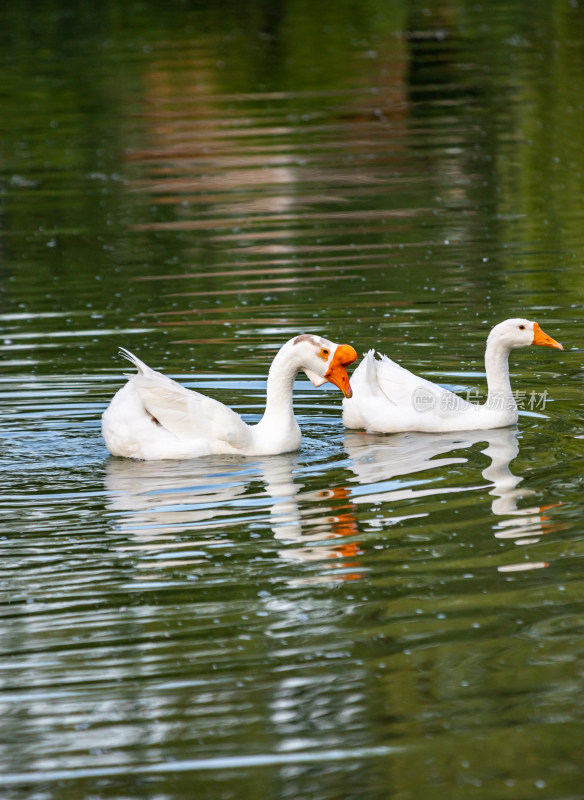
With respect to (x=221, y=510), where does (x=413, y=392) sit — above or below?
above

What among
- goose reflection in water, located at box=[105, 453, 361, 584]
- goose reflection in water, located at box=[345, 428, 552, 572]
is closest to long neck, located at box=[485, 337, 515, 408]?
goose reflection in water, located at box=[345, 428, 552, 572]

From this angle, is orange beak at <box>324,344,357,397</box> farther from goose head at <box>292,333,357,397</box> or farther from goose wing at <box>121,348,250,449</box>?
goose wing at <box>121,348,250,449</box>

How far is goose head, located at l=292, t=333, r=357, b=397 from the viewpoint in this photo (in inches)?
418

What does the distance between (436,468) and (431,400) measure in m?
1.13

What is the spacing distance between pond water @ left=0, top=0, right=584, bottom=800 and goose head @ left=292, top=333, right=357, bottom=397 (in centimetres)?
61

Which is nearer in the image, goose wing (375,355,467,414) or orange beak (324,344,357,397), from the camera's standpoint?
orange beak (324,344,357,397)

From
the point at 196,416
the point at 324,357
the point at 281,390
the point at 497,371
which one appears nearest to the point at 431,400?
the point at 497,371

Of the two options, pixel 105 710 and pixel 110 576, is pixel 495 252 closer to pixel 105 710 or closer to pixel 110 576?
pixel 110 576

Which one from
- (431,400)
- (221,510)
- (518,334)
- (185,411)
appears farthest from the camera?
(518,334)

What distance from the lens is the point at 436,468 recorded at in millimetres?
10172

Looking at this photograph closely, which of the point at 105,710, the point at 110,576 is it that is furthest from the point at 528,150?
the point at 105,710

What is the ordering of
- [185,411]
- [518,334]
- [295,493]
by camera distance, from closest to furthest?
1. [295,493]
2. [185,411]
3. [518,334]

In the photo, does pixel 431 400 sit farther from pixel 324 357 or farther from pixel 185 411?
pixel 185 411

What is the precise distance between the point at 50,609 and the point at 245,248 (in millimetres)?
12379
